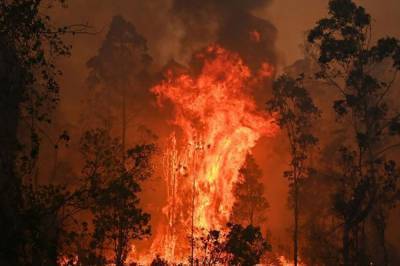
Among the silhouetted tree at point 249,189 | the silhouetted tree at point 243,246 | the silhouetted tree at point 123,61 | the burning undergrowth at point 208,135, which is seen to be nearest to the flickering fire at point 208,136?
the burning undergrowth at point 208,135

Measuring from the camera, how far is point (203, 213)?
181ft

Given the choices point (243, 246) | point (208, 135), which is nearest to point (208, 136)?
point (208, 135)

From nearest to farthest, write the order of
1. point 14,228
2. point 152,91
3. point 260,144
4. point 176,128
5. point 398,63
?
point 14,228 → point 398,63 → point 152,91 → point 176,128 → point 260,144

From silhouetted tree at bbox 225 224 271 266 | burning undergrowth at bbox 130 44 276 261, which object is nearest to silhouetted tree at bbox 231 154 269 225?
burning undergrowth at bbox 130 44 276 261

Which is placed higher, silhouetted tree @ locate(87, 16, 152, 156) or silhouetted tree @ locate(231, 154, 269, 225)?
silhouetted tree @ locate(87, 16, 152, 156)

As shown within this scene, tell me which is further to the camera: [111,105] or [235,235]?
[111,105]

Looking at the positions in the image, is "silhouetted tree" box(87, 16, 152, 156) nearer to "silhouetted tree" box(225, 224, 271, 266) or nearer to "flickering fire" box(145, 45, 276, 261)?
"flickering fire" box(145, 45, 276, 261)

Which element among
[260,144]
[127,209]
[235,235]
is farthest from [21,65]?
[260,144]

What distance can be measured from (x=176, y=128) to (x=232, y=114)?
6884mm

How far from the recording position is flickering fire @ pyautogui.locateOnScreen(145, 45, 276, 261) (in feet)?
182

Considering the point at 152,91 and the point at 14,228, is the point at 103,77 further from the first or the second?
the point at 14,228

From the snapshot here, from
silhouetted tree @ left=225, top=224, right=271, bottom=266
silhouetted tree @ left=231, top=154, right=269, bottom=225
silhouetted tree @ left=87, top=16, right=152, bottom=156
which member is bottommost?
silhouetted tree @ left=225, top=224, right=271, bottom=266

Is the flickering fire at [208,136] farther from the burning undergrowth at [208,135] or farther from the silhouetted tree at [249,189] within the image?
the silhouetted tree at [249,189]

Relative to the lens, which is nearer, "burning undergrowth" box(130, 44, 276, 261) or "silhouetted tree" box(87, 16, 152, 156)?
"silhouetted tree" box(87, 16, 152, 156)
